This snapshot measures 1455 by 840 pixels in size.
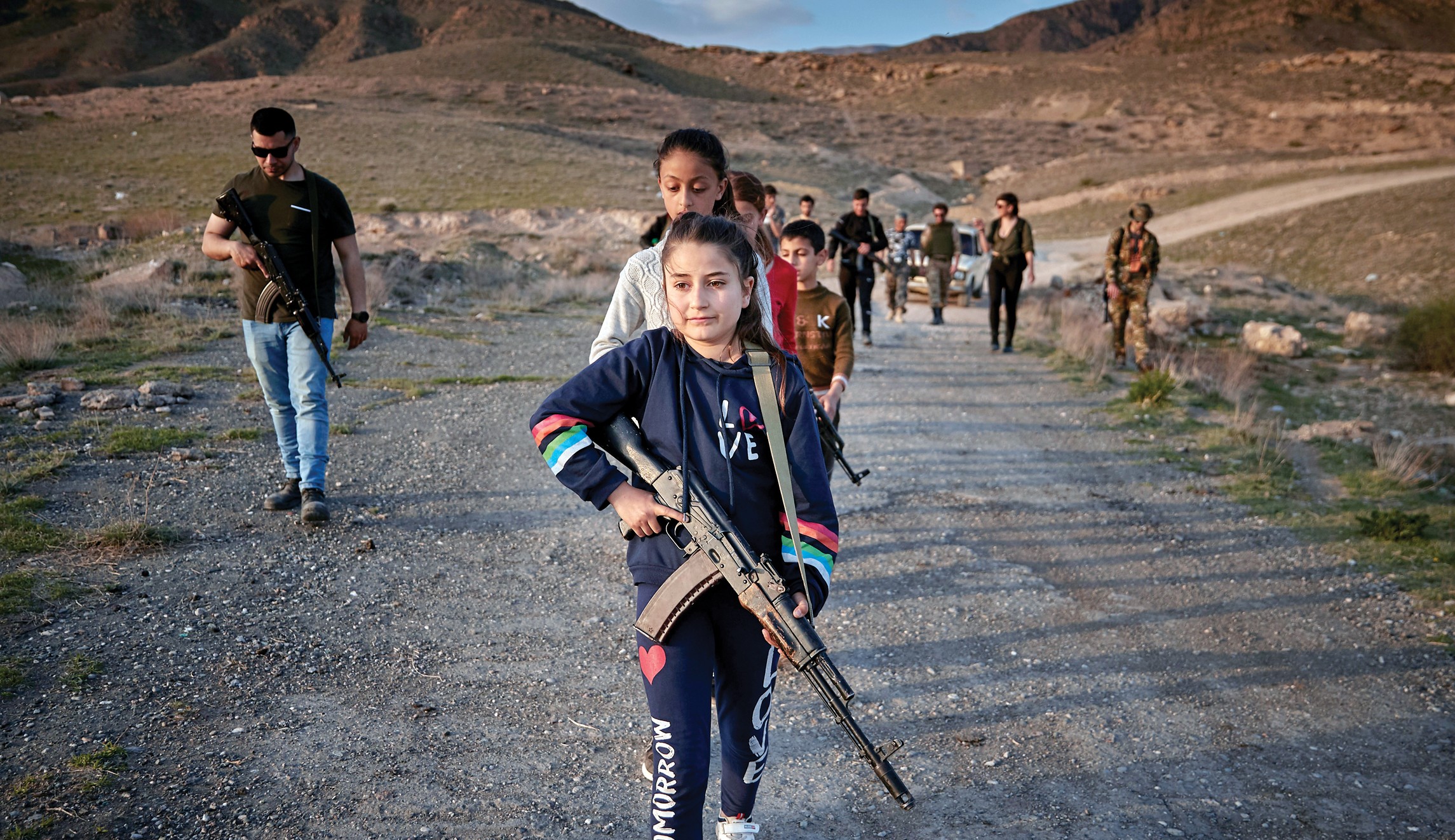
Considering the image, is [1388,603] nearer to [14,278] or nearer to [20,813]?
[20,813]

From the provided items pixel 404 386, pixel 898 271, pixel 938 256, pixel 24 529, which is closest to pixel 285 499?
pixel 24 529

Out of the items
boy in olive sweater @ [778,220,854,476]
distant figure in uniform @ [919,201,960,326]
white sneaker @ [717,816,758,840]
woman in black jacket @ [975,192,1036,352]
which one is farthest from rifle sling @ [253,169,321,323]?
distant figure in uniform @ [919,201,960,326]

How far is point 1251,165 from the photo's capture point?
38938 mm

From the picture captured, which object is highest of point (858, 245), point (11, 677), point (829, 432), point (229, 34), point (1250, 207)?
point (229, 34)

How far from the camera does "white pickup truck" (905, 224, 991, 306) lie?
16672 mm

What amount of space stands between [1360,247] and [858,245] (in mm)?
19762

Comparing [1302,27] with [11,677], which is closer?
[11,677]

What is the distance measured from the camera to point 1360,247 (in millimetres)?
23094

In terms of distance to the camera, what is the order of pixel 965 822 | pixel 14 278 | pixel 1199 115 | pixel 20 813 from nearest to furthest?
pixel 20 813 < pixel 965 822 < pixel 14 278 < pixel 1199 115

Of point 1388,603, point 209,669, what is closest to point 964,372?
point 1388,603

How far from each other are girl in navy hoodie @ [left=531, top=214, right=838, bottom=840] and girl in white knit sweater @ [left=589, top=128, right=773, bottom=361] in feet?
1.28

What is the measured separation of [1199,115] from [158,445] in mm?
60799

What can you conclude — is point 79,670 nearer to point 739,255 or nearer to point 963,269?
point 739,255

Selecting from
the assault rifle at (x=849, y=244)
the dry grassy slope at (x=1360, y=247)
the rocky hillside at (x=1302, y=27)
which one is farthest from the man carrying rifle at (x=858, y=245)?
the rocky hillside at (x=1302, y=27)
